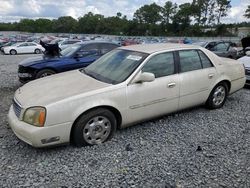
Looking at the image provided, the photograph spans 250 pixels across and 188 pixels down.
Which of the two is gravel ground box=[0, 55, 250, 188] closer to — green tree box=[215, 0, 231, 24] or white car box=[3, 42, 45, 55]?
white car box=[3, 42, 45, 55]

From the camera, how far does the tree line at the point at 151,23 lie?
80.8 metres

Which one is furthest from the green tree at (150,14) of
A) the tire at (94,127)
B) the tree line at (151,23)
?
the tire at (94,127)

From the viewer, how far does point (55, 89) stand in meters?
3.88

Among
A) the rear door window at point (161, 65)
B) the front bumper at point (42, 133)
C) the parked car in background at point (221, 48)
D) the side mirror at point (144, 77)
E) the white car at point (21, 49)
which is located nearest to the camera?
the front bumper at point (42, 133)

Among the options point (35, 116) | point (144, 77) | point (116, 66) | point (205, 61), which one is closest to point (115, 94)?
point (144, 77)

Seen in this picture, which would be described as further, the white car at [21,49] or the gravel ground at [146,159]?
the white car at [21,49]

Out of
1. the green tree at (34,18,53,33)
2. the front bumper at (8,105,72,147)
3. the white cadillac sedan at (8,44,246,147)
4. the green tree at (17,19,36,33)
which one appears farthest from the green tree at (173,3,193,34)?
the front bumper at (8,105,72,147)

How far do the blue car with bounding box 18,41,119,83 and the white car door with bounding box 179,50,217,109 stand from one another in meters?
3.74

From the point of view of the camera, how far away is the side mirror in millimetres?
3969

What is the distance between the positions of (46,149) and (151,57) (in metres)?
2.23

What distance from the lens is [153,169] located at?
327 cm

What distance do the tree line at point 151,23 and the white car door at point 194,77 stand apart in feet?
226

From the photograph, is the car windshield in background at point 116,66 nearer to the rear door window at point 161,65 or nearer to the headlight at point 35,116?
the rear door window at point 161,65

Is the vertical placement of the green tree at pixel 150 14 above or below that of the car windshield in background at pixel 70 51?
above
